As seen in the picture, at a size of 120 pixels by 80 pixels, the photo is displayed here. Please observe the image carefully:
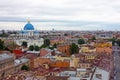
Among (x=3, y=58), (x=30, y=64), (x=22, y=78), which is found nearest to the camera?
(x=22, y=78)

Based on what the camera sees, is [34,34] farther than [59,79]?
Yes

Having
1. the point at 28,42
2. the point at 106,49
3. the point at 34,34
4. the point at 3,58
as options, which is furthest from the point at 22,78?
the point at 34,34

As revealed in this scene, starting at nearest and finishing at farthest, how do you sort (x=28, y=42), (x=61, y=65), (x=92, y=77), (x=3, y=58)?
1. (x=92, y=77)
2. (x=3, y=58)
3. (x=61, y=65)
4. (x=28, y=42)

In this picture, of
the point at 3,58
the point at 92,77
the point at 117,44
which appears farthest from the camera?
the point at 117,44

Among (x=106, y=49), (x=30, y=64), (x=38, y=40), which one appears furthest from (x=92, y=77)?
(x=38, y=40)

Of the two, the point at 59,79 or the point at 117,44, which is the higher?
the point at 59,79

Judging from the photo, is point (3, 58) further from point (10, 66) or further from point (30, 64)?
point (30, 64)

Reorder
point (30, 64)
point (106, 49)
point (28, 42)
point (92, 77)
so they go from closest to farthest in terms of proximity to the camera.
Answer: point (92, 77)
point (30, 64)
point (106, 49)
point (28, 42)

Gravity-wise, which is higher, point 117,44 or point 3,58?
point 3,58

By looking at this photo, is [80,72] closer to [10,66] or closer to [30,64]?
[10,66]
